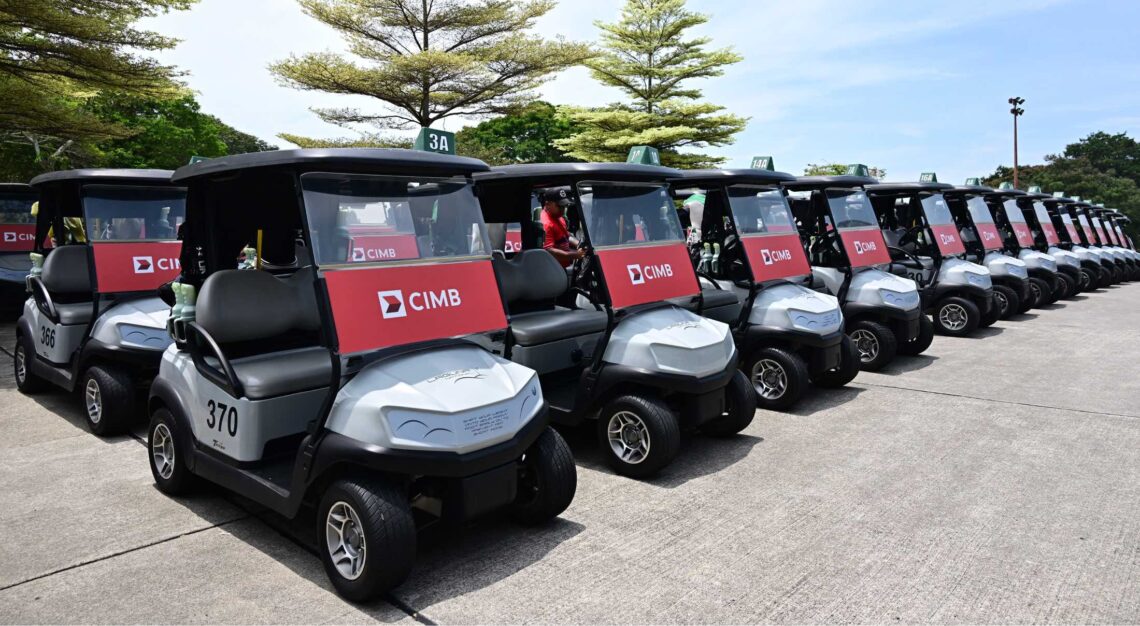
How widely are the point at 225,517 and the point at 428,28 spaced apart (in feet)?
70.2

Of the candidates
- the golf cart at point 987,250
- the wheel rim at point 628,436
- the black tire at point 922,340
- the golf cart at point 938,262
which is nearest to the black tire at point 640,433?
the wheel rim at point 628,436

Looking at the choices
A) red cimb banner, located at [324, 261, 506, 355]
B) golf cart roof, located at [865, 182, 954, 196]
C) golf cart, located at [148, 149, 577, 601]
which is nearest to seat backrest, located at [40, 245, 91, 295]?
golf cart, located at [148, 149, 577, 601]

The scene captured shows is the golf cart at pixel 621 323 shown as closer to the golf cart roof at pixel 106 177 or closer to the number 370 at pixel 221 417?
the number 370 at pixel 221 417

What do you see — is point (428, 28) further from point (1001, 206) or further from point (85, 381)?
point (85, 381)

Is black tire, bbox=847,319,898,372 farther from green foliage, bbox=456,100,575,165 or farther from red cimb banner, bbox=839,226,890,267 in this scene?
green foliage, bbox=456,100,575,165

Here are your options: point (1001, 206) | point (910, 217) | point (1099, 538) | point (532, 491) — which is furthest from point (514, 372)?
point (1001, 206)

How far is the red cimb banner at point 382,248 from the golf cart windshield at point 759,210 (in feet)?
12.6

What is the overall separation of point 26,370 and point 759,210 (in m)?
6.83

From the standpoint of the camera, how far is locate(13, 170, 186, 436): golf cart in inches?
211

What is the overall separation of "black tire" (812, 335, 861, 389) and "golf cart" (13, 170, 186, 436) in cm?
557

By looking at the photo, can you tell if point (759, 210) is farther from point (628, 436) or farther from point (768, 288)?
point (628, 436)

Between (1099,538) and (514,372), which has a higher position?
(514,372)

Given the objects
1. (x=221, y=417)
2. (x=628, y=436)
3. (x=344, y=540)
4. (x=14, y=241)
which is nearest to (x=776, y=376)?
(x=628, y=436)

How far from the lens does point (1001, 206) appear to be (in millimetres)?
13391
